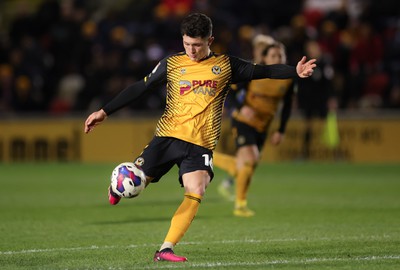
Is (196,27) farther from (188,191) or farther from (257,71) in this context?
(188,191)

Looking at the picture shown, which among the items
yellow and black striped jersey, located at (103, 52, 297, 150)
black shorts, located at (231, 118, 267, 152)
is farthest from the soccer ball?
black shorts, located at (231, 118, 267, 152)

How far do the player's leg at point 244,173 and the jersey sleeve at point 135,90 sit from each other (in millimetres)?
4135

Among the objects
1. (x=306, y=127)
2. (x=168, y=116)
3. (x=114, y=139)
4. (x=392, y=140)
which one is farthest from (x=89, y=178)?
(x=168, y=116)

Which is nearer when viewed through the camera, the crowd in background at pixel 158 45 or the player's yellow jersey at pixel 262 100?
the player's yellow jersey at pixel 262 100

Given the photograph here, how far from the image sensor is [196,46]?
777cm

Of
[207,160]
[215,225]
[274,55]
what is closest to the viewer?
[207,160]

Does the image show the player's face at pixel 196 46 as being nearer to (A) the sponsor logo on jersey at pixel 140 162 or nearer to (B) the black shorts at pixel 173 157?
(B) the black shorts at pixel 173 157

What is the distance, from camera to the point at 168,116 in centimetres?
806

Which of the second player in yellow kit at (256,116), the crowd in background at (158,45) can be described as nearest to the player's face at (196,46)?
the second player in yellow kit at (256,116)

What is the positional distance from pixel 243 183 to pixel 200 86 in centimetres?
425

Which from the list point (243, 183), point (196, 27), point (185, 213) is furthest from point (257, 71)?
point (243, 183)

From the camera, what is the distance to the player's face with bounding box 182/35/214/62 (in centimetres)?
771

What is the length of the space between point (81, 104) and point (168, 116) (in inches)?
581

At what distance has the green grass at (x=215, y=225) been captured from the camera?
782 centimetres
